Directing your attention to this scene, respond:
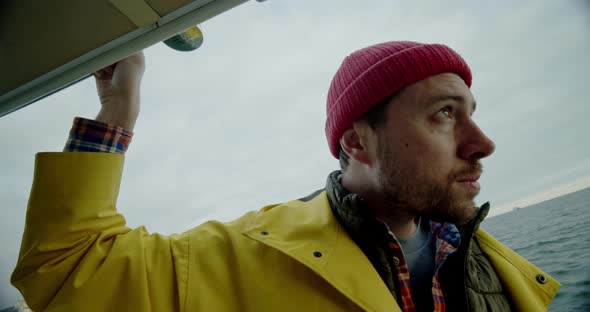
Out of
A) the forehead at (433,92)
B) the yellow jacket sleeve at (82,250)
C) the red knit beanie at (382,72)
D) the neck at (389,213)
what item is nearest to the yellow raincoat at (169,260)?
the yellow jacket sleeve at (82,250)

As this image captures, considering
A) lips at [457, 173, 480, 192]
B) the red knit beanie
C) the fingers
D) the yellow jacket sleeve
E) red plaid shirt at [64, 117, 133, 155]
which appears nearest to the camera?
the yellow jacket sleeve

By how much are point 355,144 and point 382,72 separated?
42cm

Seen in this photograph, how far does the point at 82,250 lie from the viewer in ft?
2.85

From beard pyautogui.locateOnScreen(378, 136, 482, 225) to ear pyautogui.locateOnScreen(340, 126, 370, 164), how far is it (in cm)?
22

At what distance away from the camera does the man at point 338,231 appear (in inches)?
33.6

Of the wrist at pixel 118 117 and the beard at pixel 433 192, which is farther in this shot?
the beard at pixel 433 192

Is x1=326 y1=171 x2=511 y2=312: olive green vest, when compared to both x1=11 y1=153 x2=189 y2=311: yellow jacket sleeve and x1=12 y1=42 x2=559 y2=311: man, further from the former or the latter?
x1=11 y1=153 x2=189 y2=311: yellow jacket sleeve

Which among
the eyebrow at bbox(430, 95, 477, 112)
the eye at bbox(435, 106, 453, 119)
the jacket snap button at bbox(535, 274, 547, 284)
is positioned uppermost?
the eyebrow at bbox(430, 95, 477, 112)

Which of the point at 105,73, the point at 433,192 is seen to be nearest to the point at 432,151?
the point at 433,192

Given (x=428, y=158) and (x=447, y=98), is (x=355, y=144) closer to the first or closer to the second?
(x=428, y=158)

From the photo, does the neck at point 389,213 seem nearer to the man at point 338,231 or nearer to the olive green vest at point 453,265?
the man at point 338,231

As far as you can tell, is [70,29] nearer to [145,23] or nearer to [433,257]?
[145,23]

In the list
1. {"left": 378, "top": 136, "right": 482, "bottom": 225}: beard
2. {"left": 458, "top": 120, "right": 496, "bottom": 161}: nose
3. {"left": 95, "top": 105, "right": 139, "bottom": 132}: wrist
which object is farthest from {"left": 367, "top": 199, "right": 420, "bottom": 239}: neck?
{"left": 95, "top": 105, "right": 139, "bottom": 132}: wrist

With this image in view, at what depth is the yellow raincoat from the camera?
0.83 m
